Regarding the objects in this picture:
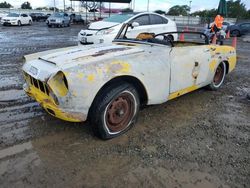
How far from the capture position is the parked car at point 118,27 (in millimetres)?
9242

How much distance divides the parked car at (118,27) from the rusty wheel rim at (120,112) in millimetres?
5825

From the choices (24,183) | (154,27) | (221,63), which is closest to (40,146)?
(24,183)

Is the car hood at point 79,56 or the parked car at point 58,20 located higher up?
the parked car at point 58,20

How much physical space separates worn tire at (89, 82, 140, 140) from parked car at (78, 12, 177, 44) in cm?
583

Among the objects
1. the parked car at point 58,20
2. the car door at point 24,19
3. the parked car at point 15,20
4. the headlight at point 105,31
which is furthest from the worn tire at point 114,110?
the car door at point 24,19

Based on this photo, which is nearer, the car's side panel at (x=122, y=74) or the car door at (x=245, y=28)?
the car's side panel at (x=122, y=74)

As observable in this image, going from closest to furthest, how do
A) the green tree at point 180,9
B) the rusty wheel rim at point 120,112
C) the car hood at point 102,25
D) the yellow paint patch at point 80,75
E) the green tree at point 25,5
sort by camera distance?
the yellow paint patch at point 80,75 → the rusty wheel rim at point 120,112 → the car hood at point 102,25 → the green tree at point 25,5 → the green tree at point 180,9

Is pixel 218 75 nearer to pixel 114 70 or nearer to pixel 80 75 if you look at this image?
pixel 114 70

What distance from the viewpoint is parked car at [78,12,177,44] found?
30.3 feet

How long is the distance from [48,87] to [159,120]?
1841mm

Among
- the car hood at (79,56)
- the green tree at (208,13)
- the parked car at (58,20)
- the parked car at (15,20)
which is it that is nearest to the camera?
the car hood at (79,56)

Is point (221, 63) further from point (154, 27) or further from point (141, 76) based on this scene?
point (154, 27)

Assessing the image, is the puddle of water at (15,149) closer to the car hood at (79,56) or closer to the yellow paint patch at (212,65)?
the car hood at (79,56)

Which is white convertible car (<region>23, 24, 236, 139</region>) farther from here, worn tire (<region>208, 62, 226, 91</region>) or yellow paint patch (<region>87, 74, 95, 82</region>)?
worn tire (<region>208, 62, 226, 91</region>)
